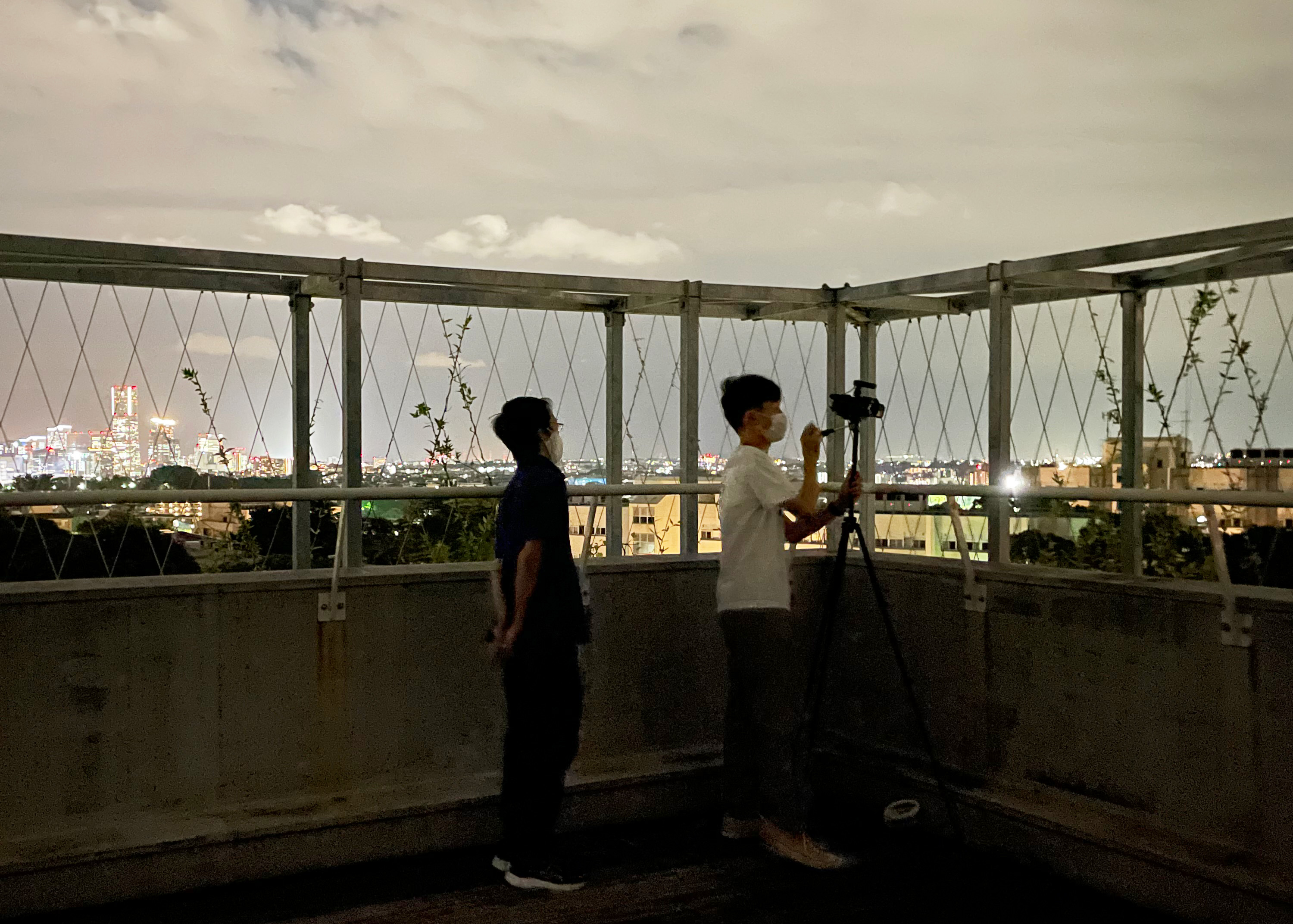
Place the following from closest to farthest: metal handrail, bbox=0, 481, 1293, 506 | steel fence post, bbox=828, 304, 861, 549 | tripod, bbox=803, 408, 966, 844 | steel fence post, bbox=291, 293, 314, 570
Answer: metal handrail, bbox=0, 481, 1293, 506 < tripod, bbox=803, 408, 966, 844 < steel fence post, bbox=291, 293, 314, 570 < steel fence post, bbox=828, 304, 861, 549

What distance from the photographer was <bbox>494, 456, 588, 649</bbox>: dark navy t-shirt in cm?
423

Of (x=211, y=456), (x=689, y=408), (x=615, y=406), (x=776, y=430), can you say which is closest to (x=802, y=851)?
(x=776, y=430)

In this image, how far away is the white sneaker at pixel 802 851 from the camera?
14.5ft

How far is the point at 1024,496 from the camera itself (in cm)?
446

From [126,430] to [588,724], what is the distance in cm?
237

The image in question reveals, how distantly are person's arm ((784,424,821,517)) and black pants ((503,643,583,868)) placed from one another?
1.01m

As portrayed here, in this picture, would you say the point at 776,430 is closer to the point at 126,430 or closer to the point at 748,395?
the point at 748,395

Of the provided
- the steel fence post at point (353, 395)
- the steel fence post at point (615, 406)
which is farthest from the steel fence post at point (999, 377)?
the steel fence post at point (353, 395)

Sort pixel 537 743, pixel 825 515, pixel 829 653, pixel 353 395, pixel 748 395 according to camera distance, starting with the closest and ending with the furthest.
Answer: pixel 537 743
pixel 825 515
pixel 748 395
pixel 353 395
pixel 829 653

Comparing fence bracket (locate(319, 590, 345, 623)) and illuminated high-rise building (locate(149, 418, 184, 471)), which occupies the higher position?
illuminated high-rise building (locate(149, 418, 184, 471))

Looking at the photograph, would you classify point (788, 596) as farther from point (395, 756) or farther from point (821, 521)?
point (395, 756)

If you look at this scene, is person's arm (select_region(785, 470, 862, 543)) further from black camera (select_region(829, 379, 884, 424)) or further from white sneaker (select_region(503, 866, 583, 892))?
white sneaker (select_region(503, 866, 583, 892))

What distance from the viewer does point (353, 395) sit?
4984mm

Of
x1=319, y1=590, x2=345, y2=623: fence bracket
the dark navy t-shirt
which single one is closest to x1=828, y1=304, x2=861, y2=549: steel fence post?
the dark navy t-shirt
